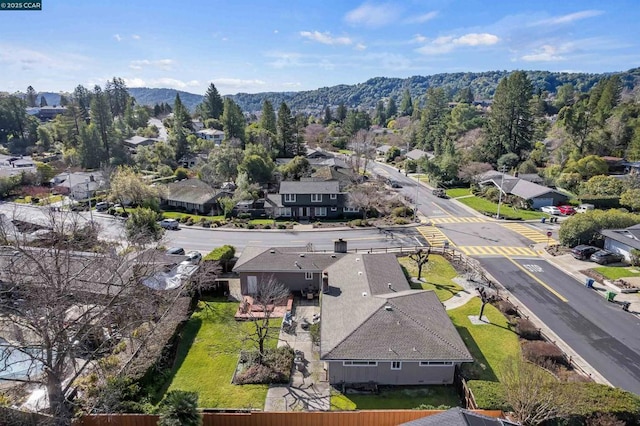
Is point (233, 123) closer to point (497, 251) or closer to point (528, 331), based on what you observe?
point (497, 251)

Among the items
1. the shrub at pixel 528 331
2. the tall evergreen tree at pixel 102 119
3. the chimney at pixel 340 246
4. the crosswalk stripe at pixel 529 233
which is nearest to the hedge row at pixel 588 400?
the shrub at pixel 528 331

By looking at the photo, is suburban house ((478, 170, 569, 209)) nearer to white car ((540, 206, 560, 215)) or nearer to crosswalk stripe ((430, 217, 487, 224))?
white car ((540, 206, 560, 215))

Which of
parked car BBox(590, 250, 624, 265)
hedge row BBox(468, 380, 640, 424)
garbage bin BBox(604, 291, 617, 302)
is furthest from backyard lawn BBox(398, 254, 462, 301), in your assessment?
parked car BBox(590, 250, 624, 265)

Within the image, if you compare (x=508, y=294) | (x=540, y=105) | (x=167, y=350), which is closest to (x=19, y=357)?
(x=167, y=350)

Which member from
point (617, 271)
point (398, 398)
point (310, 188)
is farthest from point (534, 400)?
point (310, 188)

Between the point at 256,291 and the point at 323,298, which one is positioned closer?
the point at 323,298

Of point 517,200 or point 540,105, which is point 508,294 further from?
point 540,105
